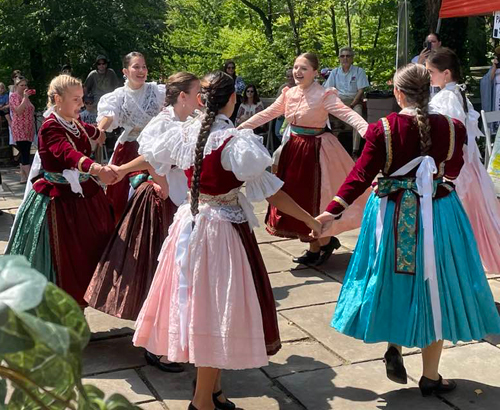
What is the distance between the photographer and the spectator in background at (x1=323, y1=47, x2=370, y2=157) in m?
10.9

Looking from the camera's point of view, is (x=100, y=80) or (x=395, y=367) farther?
(x=100, y=80)

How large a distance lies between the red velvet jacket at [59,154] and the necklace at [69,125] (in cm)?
2

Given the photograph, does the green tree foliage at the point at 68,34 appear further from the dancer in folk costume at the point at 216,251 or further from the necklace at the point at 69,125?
the dancer in folk costume at the point at 216,251

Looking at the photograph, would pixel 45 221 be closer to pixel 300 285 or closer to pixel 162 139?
pixel 162 139

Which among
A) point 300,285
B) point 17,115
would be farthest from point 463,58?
point 300,285

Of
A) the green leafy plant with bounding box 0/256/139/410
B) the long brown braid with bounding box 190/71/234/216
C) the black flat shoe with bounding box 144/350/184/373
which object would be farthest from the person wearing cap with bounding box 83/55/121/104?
the green leafy plant with bounding box 0/256/139/410

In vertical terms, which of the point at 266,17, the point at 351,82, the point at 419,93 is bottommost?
the point at 351,82

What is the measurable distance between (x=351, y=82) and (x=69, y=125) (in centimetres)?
720

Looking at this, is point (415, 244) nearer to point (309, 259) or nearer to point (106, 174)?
point (106, 174)

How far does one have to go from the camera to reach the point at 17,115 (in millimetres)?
10680

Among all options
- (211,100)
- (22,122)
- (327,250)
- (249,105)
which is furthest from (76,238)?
(249,105)

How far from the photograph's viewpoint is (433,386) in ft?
12.4

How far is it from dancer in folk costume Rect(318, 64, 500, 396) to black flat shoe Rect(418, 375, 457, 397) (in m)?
0.12

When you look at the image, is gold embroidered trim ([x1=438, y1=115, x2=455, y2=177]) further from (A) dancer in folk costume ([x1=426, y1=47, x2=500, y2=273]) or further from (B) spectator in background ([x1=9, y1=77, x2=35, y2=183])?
(B) spectator in background ([x1=9, y1=77, x2=35, y2=183])
